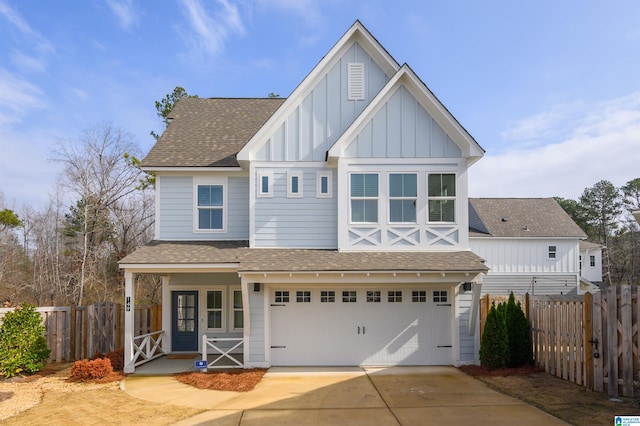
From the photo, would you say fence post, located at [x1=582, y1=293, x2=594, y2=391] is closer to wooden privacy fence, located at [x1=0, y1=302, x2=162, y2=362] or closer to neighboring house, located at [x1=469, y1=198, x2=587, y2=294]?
wooden privacy fence, located at [x1=0, y1=302, x2=162, y2=362]

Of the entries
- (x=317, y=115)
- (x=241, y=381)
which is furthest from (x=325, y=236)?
(x=241, y=381)

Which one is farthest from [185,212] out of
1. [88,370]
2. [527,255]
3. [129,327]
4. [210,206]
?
[527,255]

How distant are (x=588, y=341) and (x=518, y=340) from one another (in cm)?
254

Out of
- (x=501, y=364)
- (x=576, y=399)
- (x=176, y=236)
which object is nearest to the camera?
(x=576, y=399)

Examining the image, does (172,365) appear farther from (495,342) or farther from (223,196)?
(495,342)

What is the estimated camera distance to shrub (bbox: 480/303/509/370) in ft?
37.8

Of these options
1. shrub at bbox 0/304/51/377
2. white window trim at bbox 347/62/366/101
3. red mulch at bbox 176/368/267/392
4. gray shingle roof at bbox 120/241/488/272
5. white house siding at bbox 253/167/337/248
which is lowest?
red mulch at bbox 176/368/267/392

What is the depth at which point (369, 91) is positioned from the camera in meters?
13.6

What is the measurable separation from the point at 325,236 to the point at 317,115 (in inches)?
146

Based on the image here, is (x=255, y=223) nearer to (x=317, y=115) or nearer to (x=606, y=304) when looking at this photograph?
(x=317, y=115)

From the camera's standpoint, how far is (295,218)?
1315cm

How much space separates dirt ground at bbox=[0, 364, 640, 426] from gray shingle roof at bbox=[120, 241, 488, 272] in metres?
2.78

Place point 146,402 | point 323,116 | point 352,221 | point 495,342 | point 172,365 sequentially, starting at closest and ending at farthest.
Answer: point 146,402, point 495,342, point 172,365, point 352,221, point 323,116

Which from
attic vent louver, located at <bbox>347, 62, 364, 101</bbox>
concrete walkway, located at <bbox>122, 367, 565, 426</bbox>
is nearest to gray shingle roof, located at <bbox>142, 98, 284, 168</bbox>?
attic vent louver, located at <bbox>347, 62, 364, 101</bbox>
